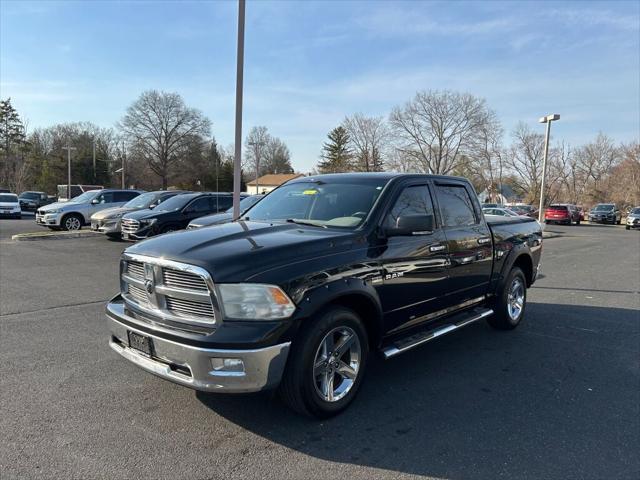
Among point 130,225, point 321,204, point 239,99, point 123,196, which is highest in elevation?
point 239,99

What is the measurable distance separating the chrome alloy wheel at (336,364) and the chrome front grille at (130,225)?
36.2ft

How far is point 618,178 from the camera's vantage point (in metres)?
58.3

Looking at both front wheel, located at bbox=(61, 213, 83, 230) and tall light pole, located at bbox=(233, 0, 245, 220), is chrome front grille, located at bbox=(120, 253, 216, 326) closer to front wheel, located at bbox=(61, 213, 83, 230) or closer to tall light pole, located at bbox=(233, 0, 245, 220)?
tall light pole, located at bbox=(233, 0, 245, 220)

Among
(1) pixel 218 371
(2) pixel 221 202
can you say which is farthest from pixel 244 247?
(2) pixel 221 202

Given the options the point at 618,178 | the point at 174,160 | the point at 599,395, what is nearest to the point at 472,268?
the point at 599,395

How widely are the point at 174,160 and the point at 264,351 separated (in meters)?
76.7

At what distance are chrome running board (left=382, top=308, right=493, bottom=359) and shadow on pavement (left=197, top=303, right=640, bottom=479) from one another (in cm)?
41

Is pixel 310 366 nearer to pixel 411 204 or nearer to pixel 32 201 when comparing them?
pixel 411 204

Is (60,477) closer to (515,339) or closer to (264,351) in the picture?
(264,351)

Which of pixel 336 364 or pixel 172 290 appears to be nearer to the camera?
pixel 172 290

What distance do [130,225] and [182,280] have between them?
36.5ft

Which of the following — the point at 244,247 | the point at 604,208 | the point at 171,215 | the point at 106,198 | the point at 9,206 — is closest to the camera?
the point at 244,247

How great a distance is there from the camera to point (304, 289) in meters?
3.23

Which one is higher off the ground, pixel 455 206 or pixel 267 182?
pixel 267 182
